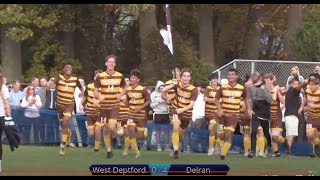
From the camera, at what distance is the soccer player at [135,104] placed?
68.4ft

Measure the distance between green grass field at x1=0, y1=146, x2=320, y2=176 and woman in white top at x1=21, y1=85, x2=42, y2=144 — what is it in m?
2.09

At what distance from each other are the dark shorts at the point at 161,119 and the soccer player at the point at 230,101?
428 centimetres

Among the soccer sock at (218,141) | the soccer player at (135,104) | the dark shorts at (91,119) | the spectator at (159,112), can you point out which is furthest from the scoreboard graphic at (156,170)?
the spectator at (159,112)

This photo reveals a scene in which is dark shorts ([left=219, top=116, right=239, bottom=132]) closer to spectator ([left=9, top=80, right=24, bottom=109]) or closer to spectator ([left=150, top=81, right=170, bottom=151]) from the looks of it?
spectator ([left=150, top=81, right=170, bottom=151])

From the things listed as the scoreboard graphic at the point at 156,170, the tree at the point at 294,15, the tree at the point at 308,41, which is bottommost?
the scoreboard graphic at the point at 156,170

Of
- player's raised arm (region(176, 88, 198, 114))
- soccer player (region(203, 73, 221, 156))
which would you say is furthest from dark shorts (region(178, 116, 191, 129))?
soccer player (region(203, 73, 221, 156))

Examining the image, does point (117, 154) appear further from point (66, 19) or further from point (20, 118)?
point (66, 19)

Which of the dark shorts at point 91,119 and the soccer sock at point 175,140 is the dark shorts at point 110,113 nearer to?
the soccer sock at point 175,140

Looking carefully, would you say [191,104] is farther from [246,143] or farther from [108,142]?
[246,143]

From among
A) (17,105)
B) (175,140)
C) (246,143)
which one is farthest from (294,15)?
(175,140)

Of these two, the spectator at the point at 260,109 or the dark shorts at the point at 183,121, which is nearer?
the dark shorts at the point at 183,121

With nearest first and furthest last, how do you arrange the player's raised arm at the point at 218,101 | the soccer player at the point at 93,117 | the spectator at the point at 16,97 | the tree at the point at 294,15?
the player's raised arm at the point at 218,101 < the soccer player at the point at 93,117 < the spectator at the point at 16,97 < the tree at the point at 294,15

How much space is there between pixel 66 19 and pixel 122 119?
1576 cm

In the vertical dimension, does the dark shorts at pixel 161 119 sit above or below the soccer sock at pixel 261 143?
above
